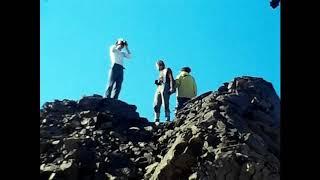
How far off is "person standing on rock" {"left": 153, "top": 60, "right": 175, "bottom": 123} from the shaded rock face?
0.70m

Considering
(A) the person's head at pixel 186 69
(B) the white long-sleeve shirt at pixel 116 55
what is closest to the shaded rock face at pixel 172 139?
(A) the person's head at pixel 186 69

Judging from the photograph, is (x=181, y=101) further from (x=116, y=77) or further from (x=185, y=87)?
(x=116, y=77)

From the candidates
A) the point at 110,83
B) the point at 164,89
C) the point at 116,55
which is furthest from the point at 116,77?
the point at 164,89

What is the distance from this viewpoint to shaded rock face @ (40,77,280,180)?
17.2 meters

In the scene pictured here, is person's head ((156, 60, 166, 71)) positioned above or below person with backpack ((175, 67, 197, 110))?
above

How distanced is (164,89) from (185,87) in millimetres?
1287

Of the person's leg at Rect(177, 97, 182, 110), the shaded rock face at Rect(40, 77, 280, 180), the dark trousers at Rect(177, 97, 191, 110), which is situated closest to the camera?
the shaded rock face at Rect(40, 77, 280, 180)

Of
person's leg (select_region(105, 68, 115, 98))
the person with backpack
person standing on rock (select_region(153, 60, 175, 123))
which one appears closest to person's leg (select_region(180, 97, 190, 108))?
the person with backpack

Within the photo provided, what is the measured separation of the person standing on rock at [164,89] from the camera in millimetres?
21484

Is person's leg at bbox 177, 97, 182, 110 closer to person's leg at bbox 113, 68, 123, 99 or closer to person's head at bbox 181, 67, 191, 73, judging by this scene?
person's head at bbox 181, 67, 191, 73
